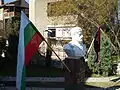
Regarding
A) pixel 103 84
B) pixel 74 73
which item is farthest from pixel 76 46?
pixel 103 84

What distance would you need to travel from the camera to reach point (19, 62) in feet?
16.3

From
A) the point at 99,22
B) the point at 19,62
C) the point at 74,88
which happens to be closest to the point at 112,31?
the point at 99,22

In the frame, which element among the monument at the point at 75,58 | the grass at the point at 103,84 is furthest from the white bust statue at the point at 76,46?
the grass at the point at 103,84

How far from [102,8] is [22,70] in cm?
1202

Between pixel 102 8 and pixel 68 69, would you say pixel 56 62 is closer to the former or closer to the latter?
pixel 102 8

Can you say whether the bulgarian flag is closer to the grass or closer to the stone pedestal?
the stone pedestal

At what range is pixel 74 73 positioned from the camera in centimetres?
618

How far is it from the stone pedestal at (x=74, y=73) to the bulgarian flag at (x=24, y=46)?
2.95 feet

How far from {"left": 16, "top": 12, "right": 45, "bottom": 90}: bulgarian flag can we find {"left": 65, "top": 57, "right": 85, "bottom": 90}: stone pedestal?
2.95 feet

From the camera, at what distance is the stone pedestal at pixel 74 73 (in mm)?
6133

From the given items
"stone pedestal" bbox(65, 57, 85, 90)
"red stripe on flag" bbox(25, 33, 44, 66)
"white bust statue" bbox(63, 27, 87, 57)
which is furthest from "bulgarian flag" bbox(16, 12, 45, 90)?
"stone pedestal" bbox(65, 57, 85, 90)

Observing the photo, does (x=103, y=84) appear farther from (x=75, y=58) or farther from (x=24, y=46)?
(x=24, y=46)

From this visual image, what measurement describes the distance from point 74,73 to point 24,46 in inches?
58.0

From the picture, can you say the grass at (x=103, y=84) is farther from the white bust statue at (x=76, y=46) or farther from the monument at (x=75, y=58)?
the white bust statue at (x=76, y=46)
